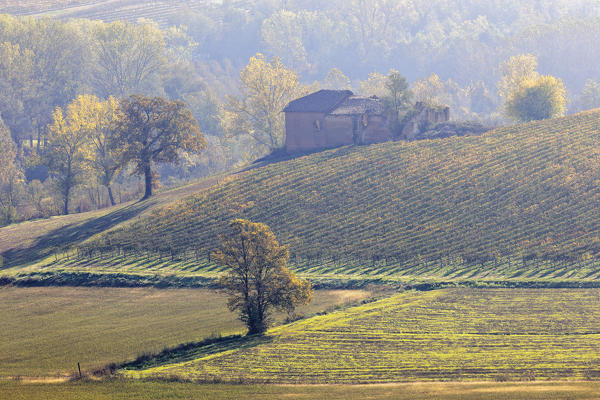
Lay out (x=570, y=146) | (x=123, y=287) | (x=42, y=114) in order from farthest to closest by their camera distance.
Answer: (x=42, y=114) → (x=570, y=146) → (x=123, y=287)

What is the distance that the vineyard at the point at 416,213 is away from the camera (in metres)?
70.4

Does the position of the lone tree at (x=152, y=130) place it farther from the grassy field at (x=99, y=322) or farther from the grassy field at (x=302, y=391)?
the grassy field at (x=302, y=391)

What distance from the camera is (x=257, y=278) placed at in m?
54.7

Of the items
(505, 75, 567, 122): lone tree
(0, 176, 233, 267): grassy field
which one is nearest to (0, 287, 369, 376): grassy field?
(0, 176, 233, 267): grassy field

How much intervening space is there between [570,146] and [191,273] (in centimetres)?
5190

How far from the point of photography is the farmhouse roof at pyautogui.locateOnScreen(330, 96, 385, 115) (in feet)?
390

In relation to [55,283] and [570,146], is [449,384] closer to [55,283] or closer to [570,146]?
[55,283]

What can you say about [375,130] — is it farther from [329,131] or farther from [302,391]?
[302,391]

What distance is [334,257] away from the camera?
242 ft

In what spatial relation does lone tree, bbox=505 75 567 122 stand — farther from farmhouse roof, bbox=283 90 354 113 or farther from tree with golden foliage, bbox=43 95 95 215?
tree with golden foliage, bbox=43 95 95 215

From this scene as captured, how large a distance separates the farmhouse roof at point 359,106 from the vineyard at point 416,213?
8608 mm

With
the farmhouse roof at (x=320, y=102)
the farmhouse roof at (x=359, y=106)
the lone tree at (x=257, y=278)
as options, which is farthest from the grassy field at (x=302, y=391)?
the farmhouse roof at (x=320, y=102)

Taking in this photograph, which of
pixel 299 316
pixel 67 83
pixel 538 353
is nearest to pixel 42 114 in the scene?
pixel 67 83

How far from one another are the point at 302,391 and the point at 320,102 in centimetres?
8796
